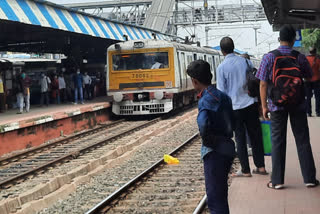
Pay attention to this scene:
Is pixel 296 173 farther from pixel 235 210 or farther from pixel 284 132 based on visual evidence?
pixel 235 210

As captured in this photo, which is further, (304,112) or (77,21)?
(77,21)

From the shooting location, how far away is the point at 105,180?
8898 mm

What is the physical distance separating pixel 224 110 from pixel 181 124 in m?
13.4

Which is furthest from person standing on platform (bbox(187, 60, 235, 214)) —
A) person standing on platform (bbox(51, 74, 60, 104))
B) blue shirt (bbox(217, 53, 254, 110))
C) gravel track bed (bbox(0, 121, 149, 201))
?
person standing on platform (bbox(51, 74, 60, 104))

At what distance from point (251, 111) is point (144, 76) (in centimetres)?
1280

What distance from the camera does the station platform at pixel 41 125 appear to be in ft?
44.6

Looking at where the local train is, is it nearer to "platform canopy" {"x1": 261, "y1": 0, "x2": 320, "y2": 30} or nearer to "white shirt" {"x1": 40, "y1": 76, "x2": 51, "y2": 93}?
"white shirt" {"x1": 40, "y1": 76, "x2": 51, "y2": 93}

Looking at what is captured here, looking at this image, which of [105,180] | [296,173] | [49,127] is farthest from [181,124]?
[296,173]

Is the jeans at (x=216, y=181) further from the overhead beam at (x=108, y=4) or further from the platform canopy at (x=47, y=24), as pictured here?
the overhead beam at (x=108, y=4)

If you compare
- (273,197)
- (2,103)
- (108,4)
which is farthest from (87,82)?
(108,4)

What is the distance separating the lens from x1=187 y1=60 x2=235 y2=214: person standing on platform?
14.0 ft

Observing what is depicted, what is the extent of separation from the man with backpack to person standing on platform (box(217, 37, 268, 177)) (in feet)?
2.13

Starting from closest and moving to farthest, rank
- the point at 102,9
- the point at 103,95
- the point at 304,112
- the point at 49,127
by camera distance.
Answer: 1. the point at 304,112
2. the point at 49,127
3. the point at 103,95
4. the point at 102,9

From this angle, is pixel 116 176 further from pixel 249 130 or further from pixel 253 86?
pixel 253 86
